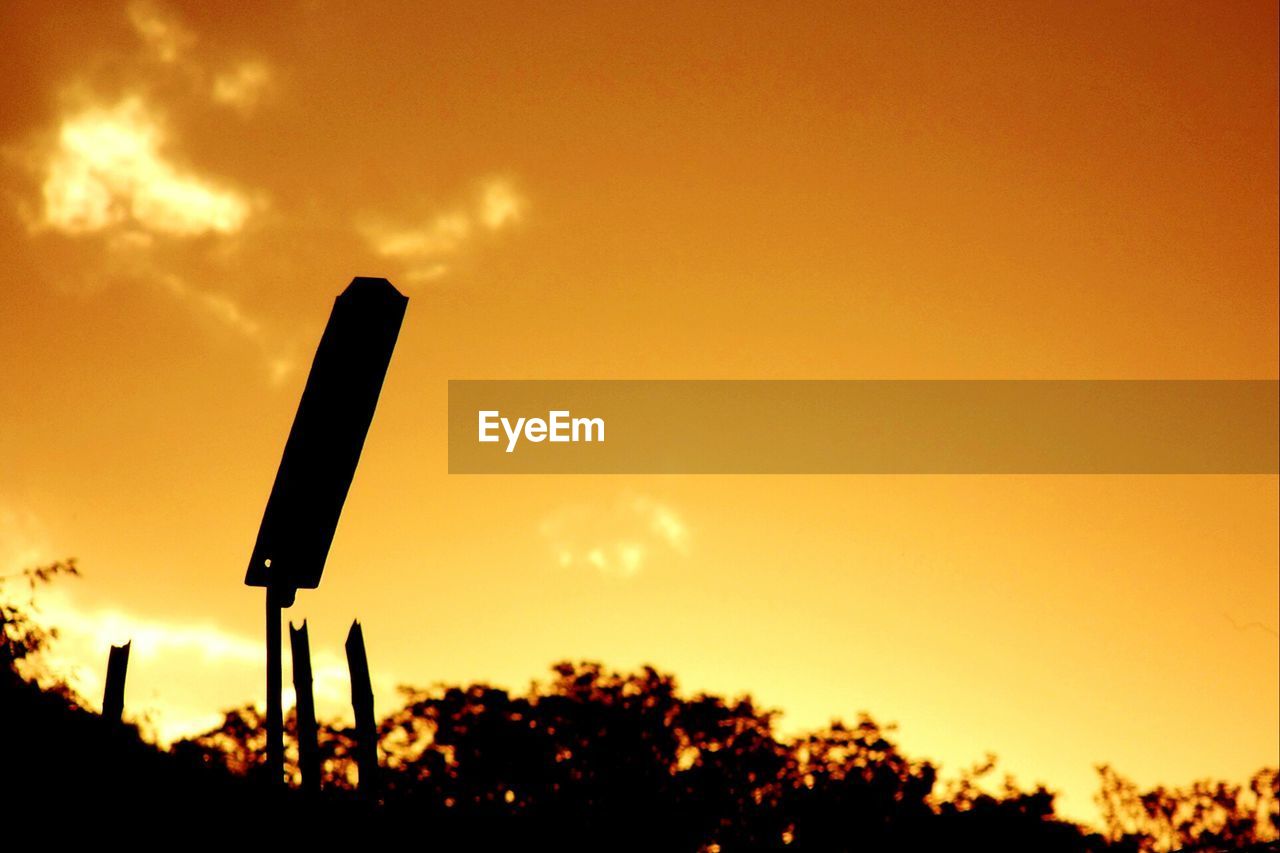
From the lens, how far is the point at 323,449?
446 centimetres

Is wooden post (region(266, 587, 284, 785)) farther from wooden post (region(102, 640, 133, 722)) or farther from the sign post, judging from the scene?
wooden post (region(102, 640, 133, 722))

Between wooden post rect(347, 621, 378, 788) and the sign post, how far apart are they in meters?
0.68

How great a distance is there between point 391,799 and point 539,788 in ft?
137

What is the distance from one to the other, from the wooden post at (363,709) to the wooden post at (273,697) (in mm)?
665

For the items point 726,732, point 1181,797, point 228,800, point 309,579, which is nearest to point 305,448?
point 309,579

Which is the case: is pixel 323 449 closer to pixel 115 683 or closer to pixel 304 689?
pixel 304 689

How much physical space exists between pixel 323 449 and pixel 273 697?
98 cm

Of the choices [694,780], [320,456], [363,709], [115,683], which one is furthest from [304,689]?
[694,780]

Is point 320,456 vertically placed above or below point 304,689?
above

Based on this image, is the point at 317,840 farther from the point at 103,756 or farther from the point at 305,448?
the point at 305,448

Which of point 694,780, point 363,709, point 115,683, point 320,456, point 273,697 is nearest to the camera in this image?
point 273,697

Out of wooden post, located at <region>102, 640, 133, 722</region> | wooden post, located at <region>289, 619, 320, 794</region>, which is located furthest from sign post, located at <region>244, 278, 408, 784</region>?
wooden post, located at <region>102, 640, 133, 722</region>

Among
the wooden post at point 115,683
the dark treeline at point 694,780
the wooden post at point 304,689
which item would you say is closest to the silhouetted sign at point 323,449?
the wooden post at point 304,689

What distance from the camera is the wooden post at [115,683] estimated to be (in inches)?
215
